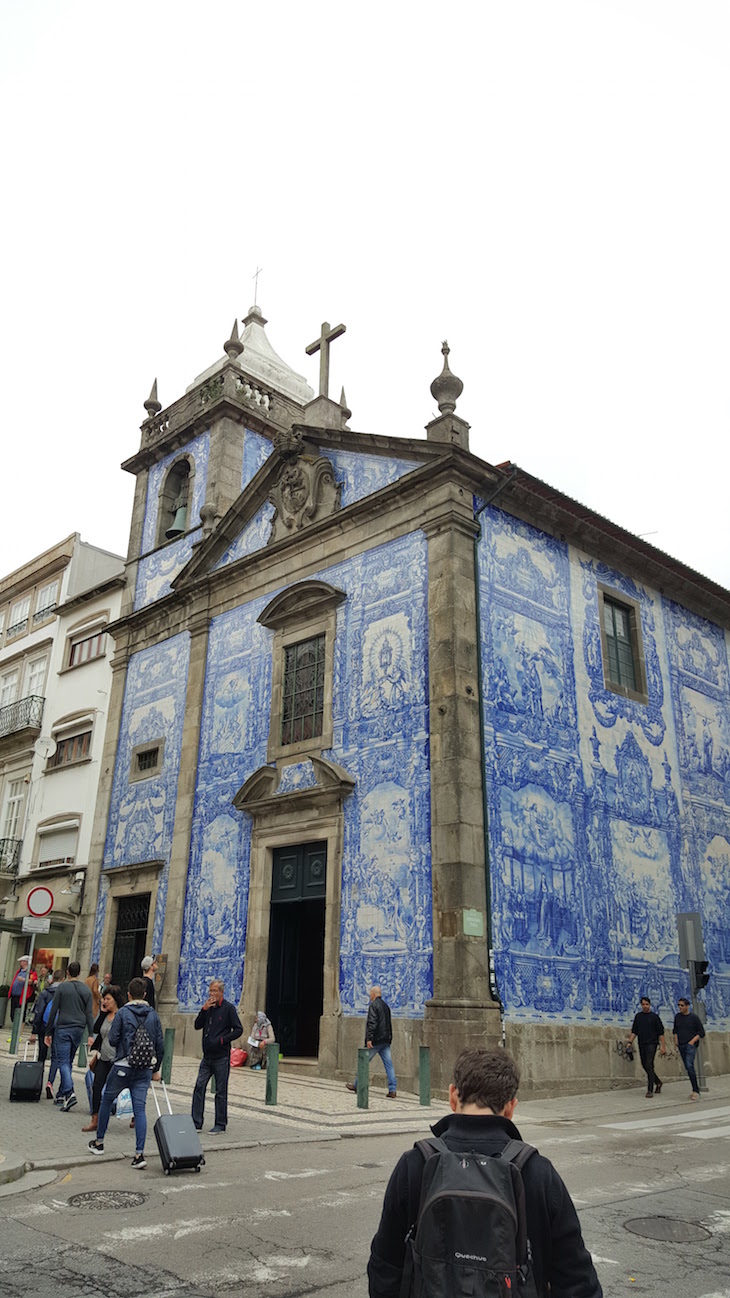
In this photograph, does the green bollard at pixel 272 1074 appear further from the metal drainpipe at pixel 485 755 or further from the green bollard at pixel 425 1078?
the metal drainpipe at pixel 485 755

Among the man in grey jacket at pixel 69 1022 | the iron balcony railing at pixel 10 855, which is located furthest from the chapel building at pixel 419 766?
the iron balcony railing at pixel 10 855

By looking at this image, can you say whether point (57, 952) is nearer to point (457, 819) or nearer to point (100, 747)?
point (100, 747)

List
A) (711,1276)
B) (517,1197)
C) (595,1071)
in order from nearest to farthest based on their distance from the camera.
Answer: (517,1197)
(711,1276)
(595,1071)

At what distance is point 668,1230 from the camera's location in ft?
18.9

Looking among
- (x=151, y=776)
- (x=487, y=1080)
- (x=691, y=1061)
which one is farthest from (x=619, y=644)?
(x=487, y=1080)

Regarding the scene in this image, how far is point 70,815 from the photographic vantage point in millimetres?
23250

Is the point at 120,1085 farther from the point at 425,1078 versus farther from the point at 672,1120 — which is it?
the point at 672,1120

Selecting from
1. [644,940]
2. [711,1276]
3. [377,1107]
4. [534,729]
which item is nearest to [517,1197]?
[711,1276]

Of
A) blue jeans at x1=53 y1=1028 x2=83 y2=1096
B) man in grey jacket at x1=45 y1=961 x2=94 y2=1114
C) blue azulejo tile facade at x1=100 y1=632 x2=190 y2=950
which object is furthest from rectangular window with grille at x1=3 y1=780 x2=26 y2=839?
blue jeans at x1=53 y1=1028 x2=83 y2=1096

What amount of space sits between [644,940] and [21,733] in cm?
1713

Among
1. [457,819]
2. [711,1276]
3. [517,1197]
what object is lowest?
[711,1276]

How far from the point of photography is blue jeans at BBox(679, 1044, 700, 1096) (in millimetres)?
13477

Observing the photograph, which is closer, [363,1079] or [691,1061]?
[363,1079]

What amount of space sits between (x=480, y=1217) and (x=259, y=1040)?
13678 mm
